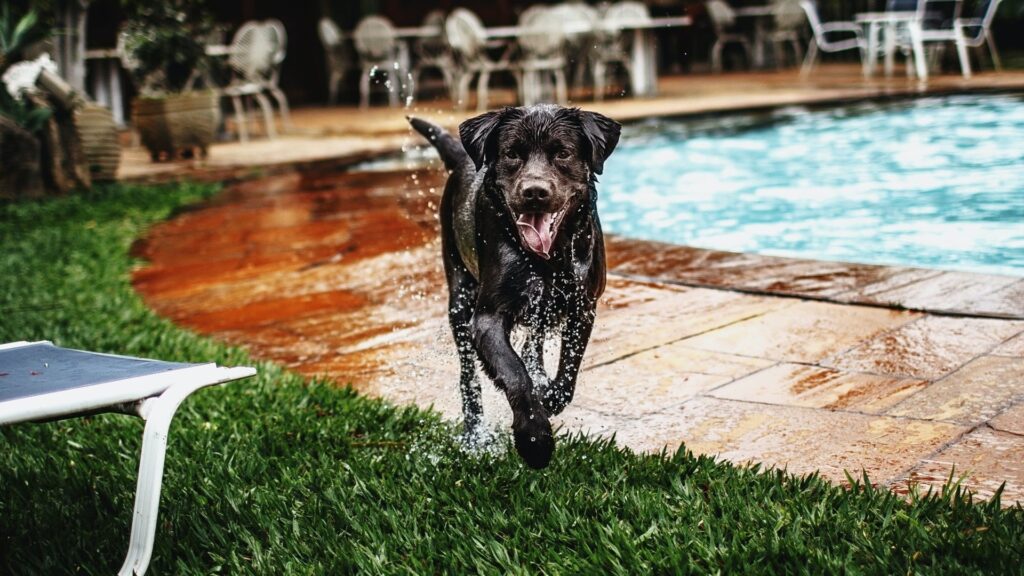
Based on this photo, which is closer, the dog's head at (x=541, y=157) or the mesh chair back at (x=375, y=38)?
the dog's head at (x=541, y=157)

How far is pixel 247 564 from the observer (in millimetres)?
2557

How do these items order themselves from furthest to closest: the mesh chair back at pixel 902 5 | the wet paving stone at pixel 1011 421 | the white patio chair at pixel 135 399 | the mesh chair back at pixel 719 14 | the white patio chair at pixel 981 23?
the mesh chair back at pixel 719 14
the mesh chair back at pixel 902 5
the white patio chair at pixel 981 23
the wet paving stone at pixel 1011 421
the white patio chair at pixel 135 399

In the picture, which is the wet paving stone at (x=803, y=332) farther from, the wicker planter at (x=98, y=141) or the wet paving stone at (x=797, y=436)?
the wicker planter at (x=98, y=141)

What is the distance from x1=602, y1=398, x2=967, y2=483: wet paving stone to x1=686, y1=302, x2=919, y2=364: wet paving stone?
1.88ft

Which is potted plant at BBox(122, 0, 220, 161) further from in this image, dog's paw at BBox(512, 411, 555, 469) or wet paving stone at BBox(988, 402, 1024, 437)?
wet paving stone at BBox(988, 402, 1024, 437)

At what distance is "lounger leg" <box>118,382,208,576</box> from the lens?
2.30 meters

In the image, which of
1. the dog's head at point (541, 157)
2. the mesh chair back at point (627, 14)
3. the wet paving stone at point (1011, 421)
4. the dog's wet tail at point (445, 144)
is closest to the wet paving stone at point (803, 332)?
the wet paving stone at point (1011, 421)

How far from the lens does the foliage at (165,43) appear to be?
12070mm

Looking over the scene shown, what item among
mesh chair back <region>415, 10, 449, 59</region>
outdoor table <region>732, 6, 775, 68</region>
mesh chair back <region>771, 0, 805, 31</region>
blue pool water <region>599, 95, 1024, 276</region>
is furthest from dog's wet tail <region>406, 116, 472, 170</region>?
outdoor table <region>732, 6, 775, 68</region>

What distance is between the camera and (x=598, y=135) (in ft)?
9.64

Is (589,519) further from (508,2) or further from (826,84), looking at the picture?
(508,2)

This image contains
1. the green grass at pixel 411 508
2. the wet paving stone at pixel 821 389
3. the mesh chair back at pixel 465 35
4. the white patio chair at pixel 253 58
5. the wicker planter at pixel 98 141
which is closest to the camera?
the green grass at pixel 411 508

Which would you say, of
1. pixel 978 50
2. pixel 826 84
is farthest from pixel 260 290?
pixel 978 50

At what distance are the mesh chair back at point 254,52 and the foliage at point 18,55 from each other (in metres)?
4.04
